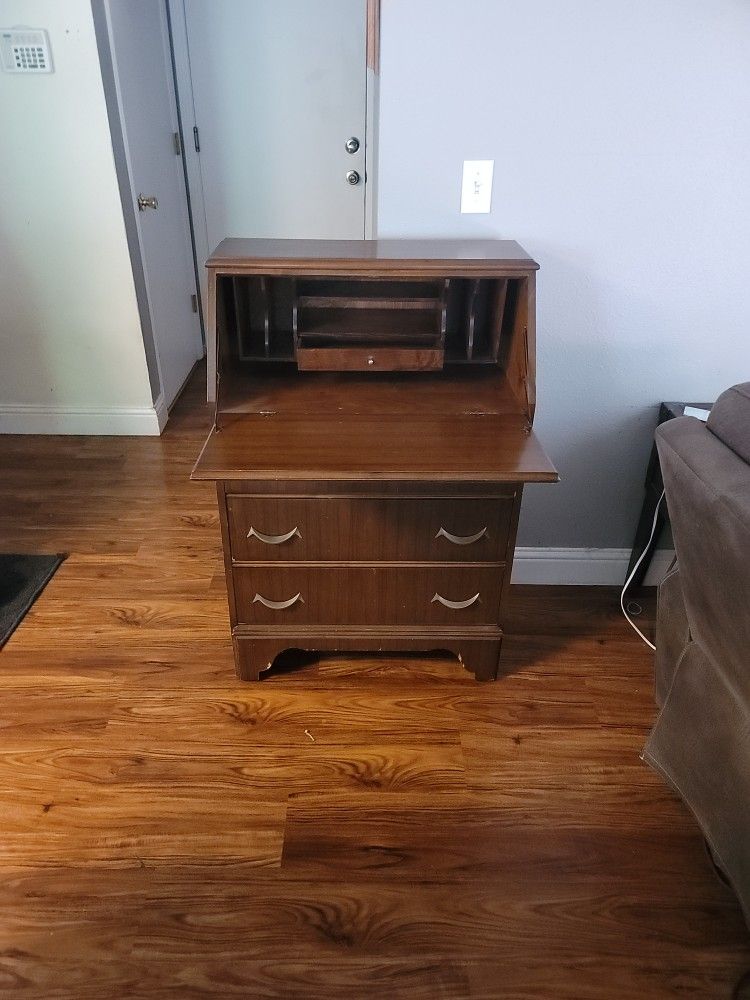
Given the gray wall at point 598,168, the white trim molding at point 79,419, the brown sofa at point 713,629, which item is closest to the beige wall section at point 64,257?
the white trim molding at point 79,419

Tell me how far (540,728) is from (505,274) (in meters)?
1.02

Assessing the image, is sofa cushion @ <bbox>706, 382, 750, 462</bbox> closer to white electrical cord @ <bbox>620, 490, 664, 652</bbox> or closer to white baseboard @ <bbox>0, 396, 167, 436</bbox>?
white electrical cord @ <bbox>620, 490, 664, 652</bbox>

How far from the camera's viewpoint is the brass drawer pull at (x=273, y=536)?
144 centimetres

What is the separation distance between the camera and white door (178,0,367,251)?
9.30ft

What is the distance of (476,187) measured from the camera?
1539mm

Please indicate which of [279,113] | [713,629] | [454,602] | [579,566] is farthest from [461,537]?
[279,113]

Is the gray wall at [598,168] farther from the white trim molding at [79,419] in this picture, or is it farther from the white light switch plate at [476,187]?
the white trim molding at [79,419]

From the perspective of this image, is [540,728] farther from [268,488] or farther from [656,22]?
[656,22]

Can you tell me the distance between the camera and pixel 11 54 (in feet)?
7.31

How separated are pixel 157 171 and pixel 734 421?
2621 mm

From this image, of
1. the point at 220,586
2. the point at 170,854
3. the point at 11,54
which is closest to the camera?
the point at 170,854

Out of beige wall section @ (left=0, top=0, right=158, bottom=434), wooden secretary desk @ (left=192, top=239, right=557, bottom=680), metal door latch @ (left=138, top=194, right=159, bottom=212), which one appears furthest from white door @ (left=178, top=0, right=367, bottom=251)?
wooden secretary desk @ (left=192, top=239, right=557, bottom=680)

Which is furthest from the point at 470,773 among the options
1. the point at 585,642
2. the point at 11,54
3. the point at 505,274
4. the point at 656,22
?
the point at 11,54

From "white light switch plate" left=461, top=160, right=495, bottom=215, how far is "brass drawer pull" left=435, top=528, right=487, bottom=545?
0.75 m
